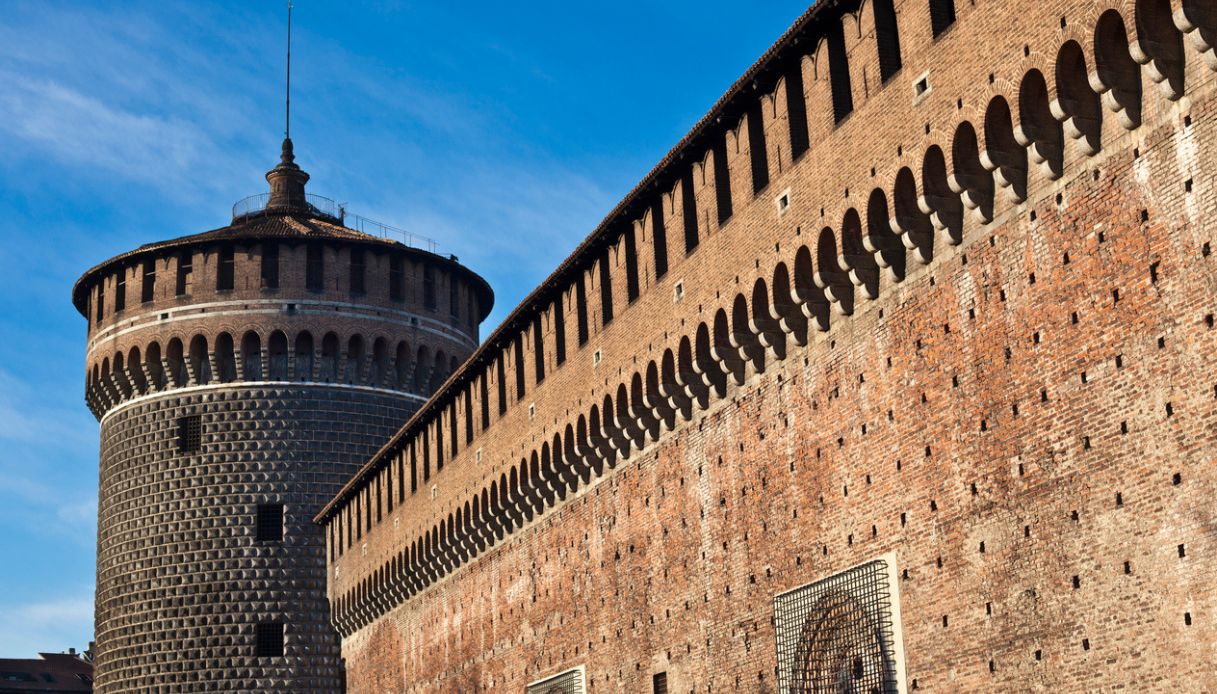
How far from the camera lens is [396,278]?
36.2 metres

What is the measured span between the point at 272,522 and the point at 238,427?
2250mm

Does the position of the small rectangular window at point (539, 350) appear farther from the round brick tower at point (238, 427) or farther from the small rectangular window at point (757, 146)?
the round brick tower at point (238, 427)

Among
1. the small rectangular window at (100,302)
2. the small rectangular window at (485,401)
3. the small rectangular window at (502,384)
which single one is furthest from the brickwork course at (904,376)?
the small rectangular window at (100,302)

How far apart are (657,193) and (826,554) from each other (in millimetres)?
6035

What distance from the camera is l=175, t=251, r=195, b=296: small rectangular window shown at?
3506 centimetres

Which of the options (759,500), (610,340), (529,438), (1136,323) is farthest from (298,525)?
(1136,323)

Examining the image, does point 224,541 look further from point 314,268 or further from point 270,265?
point 314,268

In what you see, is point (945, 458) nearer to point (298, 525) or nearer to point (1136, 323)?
point (1136, 323)

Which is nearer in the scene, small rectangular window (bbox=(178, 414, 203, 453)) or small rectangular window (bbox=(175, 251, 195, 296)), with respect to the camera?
small rectangular window (bbox=(178, 414, 203, 453))

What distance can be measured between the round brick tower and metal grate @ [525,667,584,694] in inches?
466

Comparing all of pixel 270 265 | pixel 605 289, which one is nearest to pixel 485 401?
pixel 605 289

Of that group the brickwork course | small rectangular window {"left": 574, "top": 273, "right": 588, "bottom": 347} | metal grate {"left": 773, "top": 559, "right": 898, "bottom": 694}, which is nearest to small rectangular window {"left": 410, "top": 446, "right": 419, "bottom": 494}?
the brickwork course

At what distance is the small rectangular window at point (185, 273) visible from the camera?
3506cm

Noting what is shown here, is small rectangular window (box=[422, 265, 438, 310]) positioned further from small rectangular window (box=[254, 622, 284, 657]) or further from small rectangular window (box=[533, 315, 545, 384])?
small rectangular window (box=[533, 315, 545, 384])
